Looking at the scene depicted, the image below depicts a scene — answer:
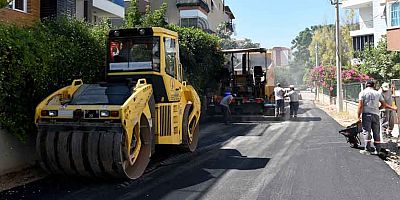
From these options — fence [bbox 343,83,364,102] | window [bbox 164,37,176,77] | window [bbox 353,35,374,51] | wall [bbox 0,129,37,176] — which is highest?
window [bbox 353,35,374,51]

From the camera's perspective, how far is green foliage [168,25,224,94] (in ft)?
57.6

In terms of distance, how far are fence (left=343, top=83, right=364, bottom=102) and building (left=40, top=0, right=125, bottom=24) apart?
44.1 ft

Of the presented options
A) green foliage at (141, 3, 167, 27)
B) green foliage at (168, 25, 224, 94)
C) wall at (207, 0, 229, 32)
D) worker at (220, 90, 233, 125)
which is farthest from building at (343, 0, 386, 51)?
green foliage at (141, 3, 167, 27)

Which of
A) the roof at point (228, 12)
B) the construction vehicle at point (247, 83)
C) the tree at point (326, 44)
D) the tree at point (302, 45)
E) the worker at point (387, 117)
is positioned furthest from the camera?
the tree at point (302, 45)

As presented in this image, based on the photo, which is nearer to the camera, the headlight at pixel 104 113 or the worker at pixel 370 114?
the headlight at pixel 104 113

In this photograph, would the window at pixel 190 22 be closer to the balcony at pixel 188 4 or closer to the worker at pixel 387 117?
the balcony at pixel 188 4

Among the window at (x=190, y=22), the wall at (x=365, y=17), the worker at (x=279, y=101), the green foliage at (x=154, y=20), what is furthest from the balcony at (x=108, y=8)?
the wall at (x=365, y=17)

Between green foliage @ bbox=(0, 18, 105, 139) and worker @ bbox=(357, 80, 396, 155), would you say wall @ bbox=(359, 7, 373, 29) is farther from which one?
green foliage @ bbox=(0, 18, 105, 139)

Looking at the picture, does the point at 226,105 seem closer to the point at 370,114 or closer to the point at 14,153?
the point at 370,114

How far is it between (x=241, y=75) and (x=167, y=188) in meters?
13.6

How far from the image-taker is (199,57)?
730 inches

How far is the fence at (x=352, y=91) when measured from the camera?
21961 mm

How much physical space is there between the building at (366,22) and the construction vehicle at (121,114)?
41.7 meters

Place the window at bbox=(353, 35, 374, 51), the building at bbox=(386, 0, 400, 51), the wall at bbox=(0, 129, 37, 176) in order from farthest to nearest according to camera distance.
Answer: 1. the window at bbox=(353, 35, 374, 51)
2. the building at bbox=(386, 0, 400, 51)
3. the wall at bbox=(0, 129, 37, 176)
